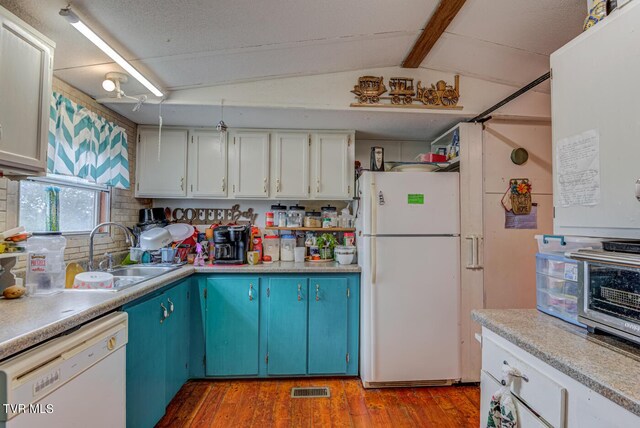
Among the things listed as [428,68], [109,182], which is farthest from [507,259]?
[109,182]

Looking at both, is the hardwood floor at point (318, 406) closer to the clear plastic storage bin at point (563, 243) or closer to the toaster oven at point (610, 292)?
the clear plastic storage bin at point (563, 243)

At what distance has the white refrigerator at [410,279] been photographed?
247cm

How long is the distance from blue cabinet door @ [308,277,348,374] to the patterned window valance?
176cm

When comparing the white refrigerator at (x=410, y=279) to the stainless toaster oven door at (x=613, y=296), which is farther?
the white refrigerator at (x=410, y=279)

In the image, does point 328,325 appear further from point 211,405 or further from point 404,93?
point 404,93

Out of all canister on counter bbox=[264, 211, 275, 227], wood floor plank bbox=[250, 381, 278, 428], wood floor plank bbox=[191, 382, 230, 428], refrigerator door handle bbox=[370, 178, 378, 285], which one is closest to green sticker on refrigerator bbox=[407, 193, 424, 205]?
refrigerator door handle bbox=[370, 178, 378, 285]

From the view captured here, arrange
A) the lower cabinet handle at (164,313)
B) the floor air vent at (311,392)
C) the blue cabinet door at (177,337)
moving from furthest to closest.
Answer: the floor air vent at (311,392) < the blue cabinet door at (177,337) < the lower cabinet handle at (164,313)

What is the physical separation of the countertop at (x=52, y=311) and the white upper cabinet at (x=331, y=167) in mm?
1501

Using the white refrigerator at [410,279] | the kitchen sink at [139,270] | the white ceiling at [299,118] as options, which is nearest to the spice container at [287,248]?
the white refrigerator at [410,279]

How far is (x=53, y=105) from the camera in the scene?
1877 millimetres

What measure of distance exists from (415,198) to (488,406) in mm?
1545

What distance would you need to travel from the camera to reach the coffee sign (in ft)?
10.3

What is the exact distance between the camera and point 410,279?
2.49m

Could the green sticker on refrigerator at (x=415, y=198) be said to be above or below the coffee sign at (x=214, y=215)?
above
